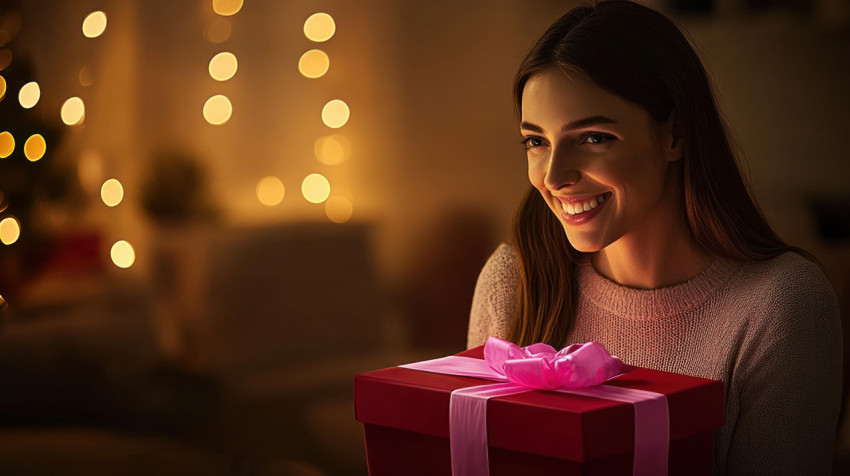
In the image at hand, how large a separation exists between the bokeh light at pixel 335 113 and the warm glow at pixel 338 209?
170 millimetres

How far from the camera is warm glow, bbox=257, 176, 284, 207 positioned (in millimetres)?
2074

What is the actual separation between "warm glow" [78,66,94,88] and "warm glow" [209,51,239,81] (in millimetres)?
260

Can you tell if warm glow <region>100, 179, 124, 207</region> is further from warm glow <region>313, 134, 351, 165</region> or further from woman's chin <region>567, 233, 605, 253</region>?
woman's chin <region>567, 233, 605, 253</region>

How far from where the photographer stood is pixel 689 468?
0.80 m

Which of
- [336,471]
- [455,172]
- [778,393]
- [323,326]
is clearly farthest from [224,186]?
[778,393]

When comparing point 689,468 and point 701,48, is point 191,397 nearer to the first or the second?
point 701,48

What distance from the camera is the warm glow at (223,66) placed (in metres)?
2.03

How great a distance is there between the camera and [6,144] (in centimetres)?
191

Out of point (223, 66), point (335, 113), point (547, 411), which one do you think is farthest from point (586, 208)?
point (223, 66)

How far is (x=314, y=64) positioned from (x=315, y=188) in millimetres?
285

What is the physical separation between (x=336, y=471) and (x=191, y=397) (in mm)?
371

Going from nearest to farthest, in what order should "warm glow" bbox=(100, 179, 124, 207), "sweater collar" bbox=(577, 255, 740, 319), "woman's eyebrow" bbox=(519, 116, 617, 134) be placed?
"woman's eyebrow" bbox=(519, 116, 617, 134), "sweater collar" bbox=(577, 255, 740, 319), "warm glow" bbox=(100, 179, 124, 207)

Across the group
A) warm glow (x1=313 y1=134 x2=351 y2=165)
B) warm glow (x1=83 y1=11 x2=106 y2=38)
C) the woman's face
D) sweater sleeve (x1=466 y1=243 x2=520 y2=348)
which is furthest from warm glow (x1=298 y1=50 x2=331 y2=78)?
the woman's face

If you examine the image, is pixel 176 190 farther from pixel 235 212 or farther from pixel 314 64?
pixel 314 64
